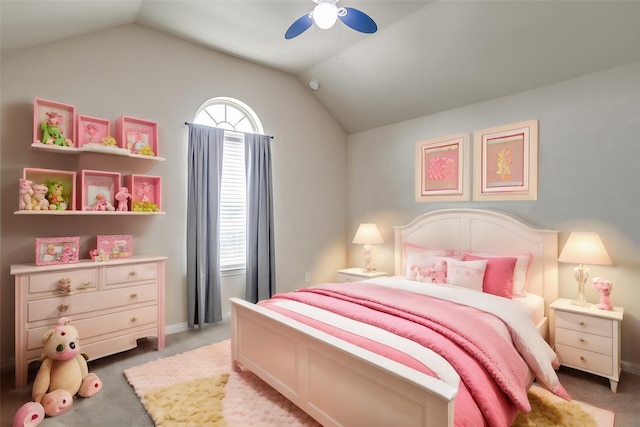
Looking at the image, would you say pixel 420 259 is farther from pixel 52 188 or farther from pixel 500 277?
pixel 52 188

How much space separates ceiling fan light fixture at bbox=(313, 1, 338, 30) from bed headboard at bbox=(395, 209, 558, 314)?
2.42 metres

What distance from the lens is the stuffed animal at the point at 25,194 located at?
8.34ft

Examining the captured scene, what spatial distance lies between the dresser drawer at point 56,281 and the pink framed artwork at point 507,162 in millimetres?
3720

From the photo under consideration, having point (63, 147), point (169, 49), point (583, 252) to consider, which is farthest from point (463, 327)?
point (169, 49)

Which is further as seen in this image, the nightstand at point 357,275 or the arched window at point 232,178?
the nightstand at point 357,275

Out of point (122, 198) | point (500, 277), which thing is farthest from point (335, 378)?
point (122, 198)

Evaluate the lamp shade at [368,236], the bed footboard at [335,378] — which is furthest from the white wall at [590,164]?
the bed footboard at [335,378]

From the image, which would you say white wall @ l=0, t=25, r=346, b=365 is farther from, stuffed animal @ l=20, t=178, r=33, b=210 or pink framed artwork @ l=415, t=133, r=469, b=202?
pink framed artwork @ l=415, t=133, r=469, b=202

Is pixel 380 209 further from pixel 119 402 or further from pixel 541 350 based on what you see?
pixel 119 402

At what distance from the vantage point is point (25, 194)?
101 inches

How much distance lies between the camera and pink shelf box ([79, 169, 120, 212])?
287cm

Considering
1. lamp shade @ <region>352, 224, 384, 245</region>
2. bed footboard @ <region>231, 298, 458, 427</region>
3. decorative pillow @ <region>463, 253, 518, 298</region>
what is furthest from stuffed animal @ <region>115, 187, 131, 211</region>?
decorative pillow @ <region>463, 253, 518, 298</region>

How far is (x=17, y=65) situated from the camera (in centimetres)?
273

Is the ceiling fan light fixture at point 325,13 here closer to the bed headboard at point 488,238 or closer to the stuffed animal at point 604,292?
the bed headboard at point 488,238
